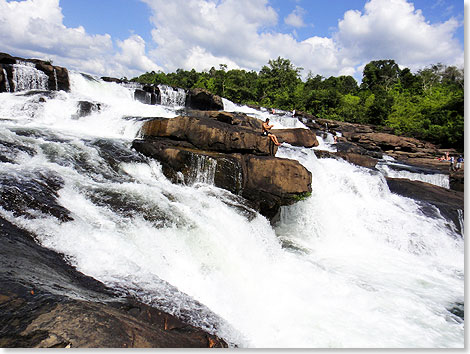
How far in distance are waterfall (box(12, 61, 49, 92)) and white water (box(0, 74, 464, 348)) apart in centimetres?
588

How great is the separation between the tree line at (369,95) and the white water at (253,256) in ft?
65.0

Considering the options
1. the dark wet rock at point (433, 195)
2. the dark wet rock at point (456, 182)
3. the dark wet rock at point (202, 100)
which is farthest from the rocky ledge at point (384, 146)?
the dark wet rock at point (202, 100)

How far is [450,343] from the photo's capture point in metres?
4.51

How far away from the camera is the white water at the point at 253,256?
392cm

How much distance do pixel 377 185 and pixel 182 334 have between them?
10.7 m

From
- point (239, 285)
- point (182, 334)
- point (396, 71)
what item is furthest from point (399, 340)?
point (396, 71)

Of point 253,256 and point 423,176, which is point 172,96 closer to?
point 423,176

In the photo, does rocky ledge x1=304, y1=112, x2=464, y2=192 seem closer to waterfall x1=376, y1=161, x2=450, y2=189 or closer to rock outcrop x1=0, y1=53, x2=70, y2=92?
waterfall x1=376, y1=161, x2=450, y2=189

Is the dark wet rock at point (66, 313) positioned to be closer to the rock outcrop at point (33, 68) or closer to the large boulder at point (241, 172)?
the large boulder at point (241, 172)

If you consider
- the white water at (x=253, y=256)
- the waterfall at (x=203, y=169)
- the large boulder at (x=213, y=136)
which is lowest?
the white water at (x=253, y=256)

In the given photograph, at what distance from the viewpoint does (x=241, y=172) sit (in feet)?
26.8

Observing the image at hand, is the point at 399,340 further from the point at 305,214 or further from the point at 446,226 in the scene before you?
the point at 446,226

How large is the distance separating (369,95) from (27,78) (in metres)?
38.6

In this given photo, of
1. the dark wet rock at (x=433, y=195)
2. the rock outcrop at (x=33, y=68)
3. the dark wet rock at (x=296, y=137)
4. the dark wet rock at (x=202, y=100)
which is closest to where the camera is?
the dark wet rock at (x=433, y=195)
